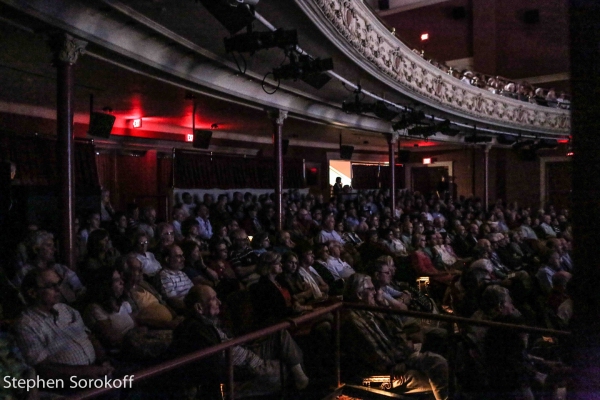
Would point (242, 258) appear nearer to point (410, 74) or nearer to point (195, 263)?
point (195, 263)

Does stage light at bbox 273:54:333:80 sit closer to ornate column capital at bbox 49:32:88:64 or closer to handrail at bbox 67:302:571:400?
ornate column capital at bbox 49:32:88:64

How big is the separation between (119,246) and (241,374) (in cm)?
251

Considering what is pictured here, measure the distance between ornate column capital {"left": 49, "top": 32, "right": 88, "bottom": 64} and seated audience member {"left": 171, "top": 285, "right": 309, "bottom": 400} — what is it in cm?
206

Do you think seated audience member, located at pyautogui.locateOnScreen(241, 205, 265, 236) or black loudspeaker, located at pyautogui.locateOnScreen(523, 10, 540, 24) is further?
black loudspeaker, located at pyautogui.locateOnScreen(523, 10, 540, 24)

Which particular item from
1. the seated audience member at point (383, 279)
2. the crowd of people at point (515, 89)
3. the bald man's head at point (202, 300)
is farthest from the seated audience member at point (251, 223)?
the crowd of people at point (515, 89)

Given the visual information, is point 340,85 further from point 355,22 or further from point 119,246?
point 119,246

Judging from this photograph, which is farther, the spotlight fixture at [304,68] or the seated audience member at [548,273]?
the seated audience member at [548,273]

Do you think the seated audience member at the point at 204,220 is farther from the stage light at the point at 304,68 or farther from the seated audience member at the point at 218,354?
the seated audience member at the point at 218,354

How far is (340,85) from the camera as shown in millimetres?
7230

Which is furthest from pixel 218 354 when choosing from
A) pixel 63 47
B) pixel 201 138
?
pixel 201 138

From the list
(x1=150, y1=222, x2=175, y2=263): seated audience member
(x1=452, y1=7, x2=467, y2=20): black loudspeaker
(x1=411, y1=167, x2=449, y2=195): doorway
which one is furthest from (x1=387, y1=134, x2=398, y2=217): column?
(x1=452, y1=7, x2=467, y2=20): black loudspeaker

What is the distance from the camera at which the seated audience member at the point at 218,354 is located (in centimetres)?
247

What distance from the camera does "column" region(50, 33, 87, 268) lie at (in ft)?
12.3

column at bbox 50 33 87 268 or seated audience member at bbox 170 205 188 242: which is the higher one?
column at bbox 50 33 87 268
